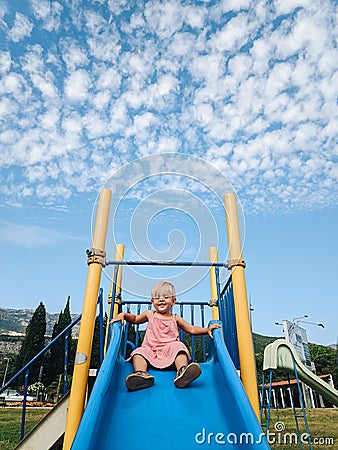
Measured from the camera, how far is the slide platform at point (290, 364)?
494 centimetres

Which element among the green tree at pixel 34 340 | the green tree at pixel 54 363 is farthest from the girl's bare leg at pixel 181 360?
the green tree at pixel 34 340

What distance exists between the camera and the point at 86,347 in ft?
10.2

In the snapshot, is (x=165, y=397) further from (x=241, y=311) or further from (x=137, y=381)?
(x=241, y=311)

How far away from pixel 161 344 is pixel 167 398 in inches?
30.6

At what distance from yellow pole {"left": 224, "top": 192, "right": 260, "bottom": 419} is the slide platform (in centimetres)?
213

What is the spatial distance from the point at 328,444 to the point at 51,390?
2820 cm

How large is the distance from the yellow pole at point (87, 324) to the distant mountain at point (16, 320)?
140316 mm

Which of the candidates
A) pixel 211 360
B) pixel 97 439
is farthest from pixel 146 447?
pixel 211 360

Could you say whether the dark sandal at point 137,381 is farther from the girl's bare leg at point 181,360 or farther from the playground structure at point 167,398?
the girl's bare leg at point 181,360

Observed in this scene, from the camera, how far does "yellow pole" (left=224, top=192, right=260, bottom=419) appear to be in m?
3.11

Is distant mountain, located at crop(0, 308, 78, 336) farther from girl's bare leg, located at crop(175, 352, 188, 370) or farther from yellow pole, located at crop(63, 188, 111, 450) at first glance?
girl's bare leg, located at crop(175, 352, 188, 370)

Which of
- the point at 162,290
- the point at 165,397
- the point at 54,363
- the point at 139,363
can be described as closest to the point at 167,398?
the point at 165,397

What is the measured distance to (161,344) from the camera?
341cm

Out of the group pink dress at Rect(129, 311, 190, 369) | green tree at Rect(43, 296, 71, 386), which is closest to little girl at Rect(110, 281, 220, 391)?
pink dress at Rect(129, 311, 190, 369)
